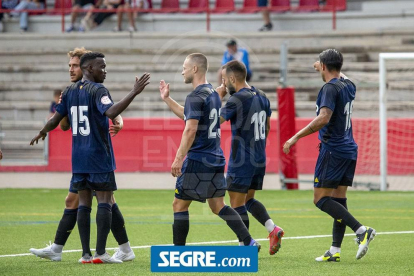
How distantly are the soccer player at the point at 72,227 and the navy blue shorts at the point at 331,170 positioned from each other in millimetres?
2123

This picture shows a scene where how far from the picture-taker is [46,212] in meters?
13.8

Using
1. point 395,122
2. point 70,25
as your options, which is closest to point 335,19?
point 395,122

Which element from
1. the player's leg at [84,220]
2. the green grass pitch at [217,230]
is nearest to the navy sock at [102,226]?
the player's leg at [84,220]

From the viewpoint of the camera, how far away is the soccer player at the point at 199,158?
8364 millimetres

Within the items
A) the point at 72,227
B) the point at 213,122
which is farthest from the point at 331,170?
the point at 72,227

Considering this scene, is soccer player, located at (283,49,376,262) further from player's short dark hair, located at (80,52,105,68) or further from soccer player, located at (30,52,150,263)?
player's short dark hair, located at (80,52,105,68)

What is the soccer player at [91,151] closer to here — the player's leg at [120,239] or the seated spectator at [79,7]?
the player's leg at [120,239]

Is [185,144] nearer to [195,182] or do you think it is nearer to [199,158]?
[199,158]

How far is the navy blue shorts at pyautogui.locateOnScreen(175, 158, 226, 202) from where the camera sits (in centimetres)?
839

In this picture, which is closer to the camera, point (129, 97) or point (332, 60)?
A: point (129, 97)

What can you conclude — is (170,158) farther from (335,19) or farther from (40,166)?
(335,19)

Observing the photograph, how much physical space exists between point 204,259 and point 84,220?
2020 millimetres

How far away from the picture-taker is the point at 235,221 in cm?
865

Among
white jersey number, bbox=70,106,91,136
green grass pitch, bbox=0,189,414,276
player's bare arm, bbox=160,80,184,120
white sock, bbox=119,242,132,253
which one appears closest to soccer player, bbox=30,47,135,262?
white sock, bbox=119,242,132,253
